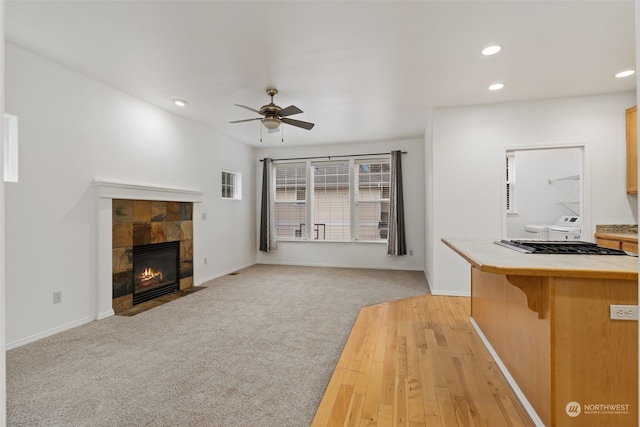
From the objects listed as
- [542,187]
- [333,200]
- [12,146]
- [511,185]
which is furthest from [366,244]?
[12,146]

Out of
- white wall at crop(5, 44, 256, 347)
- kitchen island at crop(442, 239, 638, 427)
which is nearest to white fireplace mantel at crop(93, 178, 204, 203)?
white wall at crop(5, 44, 256, 347)

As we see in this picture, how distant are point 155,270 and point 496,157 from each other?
478 cm

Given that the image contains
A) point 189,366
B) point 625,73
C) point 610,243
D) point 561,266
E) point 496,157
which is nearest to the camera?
point 561,266

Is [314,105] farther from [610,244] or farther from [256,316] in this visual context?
[610,244]

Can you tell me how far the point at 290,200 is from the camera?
6.82 m

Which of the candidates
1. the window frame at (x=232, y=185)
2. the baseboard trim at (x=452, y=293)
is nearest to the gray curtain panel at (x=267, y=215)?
the window frame at (x=232, y=185)

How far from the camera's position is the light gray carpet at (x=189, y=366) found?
1763mm

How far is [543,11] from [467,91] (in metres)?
1.44

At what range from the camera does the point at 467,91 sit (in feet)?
11.9

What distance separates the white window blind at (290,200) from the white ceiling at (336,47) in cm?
278

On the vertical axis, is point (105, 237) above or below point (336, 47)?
below

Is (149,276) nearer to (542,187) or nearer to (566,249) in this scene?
(566,249)

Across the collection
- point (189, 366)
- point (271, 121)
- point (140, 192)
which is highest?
point (271, 121)

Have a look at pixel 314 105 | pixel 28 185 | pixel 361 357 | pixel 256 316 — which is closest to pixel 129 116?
pixel 28 185
